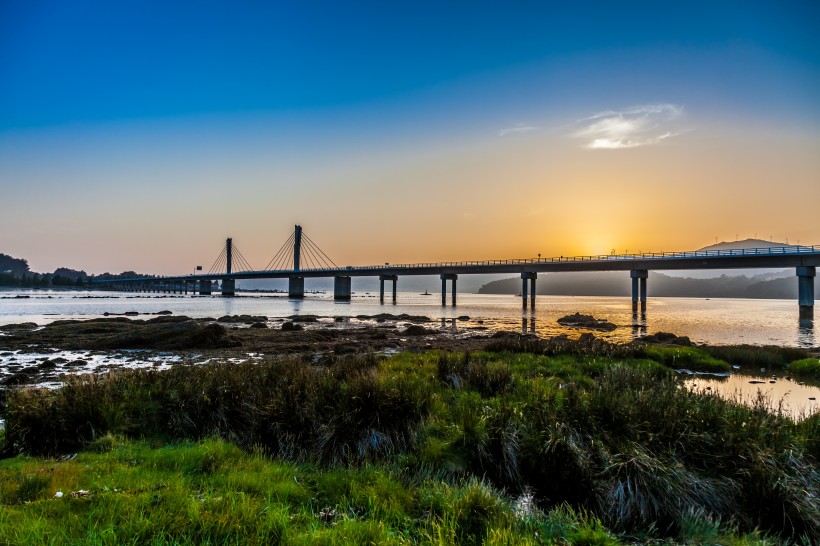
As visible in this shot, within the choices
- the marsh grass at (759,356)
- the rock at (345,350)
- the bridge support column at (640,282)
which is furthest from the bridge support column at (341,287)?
the marsh grass at (759,356)

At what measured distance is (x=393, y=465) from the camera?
6.71m

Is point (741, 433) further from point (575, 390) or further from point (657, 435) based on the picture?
point (575, 390)

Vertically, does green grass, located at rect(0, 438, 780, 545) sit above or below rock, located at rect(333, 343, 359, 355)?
above

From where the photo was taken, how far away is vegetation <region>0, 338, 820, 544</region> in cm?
452


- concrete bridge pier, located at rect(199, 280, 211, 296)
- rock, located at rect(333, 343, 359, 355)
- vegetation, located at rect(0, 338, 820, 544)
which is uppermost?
vegetation, located at rect(0, 338, 820, 544)

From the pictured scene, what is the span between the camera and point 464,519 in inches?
194

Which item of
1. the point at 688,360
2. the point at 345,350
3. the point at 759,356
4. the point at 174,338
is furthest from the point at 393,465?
the point at 174,338

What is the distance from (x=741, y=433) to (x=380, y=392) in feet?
21.1

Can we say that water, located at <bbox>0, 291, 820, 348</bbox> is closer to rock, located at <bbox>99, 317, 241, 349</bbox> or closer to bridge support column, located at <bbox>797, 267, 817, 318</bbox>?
bridge support column, located at <bbox>797, 267, 817, 318</bbox>

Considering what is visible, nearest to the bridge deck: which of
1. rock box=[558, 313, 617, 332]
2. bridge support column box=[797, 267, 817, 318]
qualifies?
bridge support column box=[797, 267, 817, 318]

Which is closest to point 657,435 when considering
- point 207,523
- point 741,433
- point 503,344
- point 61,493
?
point 741,433

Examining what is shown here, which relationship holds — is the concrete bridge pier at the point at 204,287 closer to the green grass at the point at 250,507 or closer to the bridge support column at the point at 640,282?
the bridge support column at the point at 640,282

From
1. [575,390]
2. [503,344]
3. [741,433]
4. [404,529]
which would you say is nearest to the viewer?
[404,529]

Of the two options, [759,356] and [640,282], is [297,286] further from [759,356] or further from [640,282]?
[759,356]
